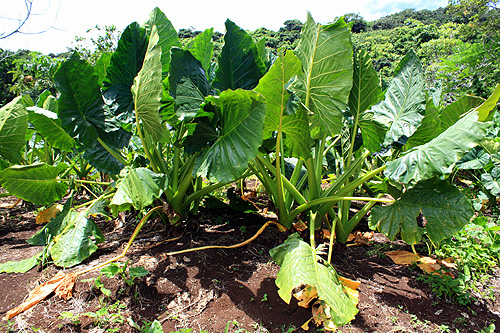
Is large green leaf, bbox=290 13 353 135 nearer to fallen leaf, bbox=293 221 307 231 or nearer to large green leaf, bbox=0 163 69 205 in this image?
fallen leaf, bbox=293 221 307 231

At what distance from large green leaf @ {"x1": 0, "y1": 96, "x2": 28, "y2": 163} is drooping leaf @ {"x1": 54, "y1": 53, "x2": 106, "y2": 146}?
1.87ft

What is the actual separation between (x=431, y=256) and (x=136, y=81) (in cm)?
231

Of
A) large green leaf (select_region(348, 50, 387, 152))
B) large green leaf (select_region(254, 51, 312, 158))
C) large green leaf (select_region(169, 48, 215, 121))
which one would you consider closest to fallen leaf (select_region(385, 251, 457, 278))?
large green leaf (select_region(348, 50, 387, 152))

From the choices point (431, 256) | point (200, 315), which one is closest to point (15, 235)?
point (200, 315)

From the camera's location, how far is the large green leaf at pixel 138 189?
5.27 ft

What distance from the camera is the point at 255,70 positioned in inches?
79.4

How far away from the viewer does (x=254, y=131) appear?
1.44 meters

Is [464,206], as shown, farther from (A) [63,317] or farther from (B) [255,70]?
(A) [63,317]

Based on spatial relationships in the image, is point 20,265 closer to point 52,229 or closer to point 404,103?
point 52,229

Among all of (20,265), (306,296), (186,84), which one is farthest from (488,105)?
(20,265)

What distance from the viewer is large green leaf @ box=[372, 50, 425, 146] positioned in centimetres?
201

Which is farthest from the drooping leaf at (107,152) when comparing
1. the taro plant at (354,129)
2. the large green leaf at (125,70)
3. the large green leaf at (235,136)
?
the taro plant at (354,129)

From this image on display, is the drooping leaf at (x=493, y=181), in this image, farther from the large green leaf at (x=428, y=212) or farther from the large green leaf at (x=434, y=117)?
the large green leaf at (x=428, y=212)

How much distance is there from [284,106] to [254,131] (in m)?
0.31
